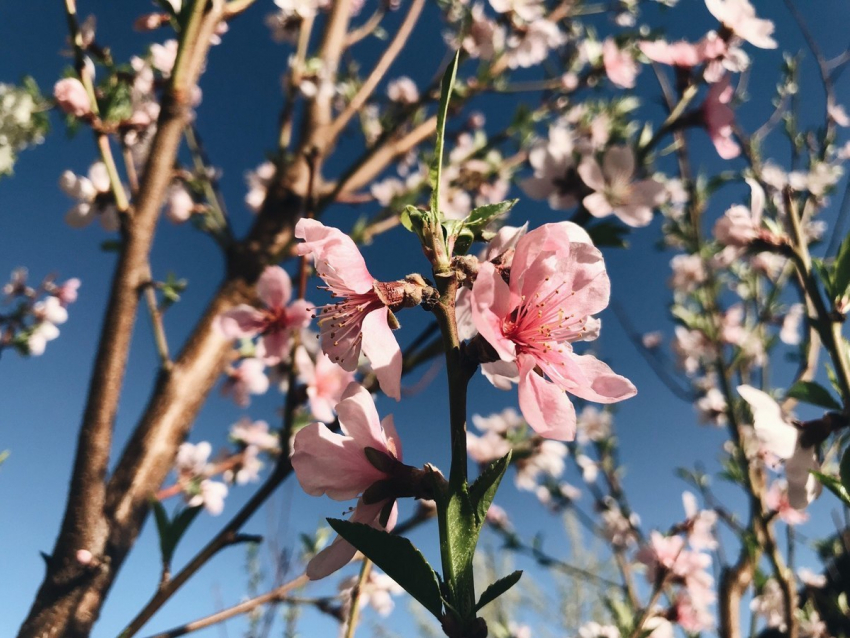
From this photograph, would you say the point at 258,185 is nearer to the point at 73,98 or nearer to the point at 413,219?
the point at 73,98

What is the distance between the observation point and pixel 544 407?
517 millimetres

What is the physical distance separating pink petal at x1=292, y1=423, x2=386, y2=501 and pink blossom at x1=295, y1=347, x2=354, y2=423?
74cm

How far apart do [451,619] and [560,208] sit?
3.59 ft

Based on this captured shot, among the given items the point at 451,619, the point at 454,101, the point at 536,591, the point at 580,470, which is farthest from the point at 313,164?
the point at 536,591

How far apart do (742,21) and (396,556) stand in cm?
145

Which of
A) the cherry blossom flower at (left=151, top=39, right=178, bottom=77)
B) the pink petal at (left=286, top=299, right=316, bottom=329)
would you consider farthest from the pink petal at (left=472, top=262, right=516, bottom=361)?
the cherry blossom flower at (left=151, top=39, right=178, bottom=77)

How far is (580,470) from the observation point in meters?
2.67

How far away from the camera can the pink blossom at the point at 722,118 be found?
1.12m

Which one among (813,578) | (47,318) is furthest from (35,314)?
(813,578)

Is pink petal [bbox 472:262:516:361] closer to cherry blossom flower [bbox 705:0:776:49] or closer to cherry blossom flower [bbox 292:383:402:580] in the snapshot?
cherry blossom flower [bbox 292:383:402:580]

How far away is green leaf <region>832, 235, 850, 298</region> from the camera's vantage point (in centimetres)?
78

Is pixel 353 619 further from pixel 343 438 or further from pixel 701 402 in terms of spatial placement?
pixel 701 402

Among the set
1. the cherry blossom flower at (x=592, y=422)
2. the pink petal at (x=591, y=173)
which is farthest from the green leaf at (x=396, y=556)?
the cherry blossom flower at (x=592, y=422)

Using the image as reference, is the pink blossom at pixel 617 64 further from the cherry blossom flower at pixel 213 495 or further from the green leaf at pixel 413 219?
the cherry blossom flower at pixel 213 495
